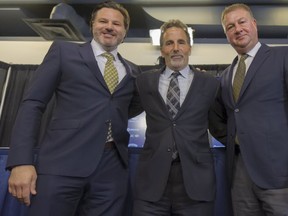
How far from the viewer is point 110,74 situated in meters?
1.40

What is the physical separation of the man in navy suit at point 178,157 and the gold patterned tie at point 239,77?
4.4 inches

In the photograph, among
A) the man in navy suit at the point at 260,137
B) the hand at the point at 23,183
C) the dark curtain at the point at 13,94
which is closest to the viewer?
the hand at the point at 23,183

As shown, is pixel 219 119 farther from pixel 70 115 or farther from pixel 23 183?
pixel 23 183

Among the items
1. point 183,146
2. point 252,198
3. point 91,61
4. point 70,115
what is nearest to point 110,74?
point 91,61

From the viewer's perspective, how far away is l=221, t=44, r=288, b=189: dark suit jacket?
123 cm

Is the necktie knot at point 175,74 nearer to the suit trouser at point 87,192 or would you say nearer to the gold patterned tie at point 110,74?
the gold patterned tie at point 110,74

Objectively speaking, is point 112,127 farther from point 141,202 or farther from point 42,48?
point 42,48

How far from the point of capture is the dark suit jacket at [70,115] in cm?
119

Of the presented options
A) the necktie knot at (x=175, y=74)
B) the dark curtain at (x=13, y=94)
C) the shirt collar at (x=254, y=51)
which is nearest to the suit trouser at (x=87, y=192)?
the necktie knot at (x=175, y=74)

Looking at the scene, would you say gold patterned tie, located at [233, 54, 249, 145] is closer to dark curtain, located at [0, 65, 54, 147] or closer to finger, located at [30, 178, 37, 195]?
finger, located at [30, 178, 37, 195]

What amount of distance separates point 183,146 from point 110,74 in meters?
0.48

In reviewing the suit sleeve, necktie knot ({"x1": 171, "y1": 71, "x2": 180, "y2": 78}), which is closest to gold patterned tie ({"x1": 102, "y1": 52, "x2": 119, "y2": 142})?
necktie knot ({"x1": 171, "y1": 71, "x2": 180, "y2": 78})

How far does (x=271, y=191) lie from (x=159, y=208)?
0.46 m

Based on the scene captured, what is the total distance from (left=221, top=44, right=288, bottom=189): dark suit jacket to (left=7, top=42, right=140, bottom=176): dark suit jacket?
1.74 feet
